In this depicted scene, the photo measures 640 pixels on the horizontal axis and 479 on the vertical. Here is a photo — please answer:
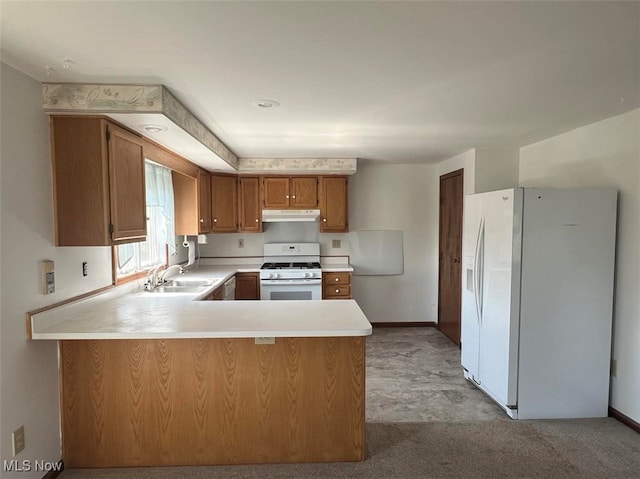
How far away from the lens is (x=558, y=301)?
2.70 meters

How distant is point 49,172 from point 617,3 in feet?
9.02

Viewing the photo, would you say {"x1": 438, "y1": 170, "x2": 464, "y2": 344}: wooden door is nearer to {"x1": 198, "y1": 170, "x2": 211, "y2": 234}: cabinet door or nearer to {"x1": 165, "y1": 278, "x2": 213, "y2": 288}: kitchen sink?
{"x1": 165, "y1": 278, "x2": 213, "y2": 288}: kitchen sink

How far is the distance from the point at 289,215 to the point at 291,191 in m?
0.32

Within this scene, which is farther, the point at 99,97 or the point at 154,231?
the point at 154,231

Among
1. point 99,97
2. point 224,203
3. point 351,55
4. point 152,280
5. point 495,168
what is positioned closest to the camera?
point 351,55

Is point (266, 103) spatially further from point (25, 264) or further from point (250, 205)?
point (250, 205)

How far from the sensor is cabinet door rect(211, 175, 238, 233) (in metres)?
4.59

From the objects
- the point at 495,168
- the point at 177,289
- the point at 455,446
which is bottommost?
the point at 455,446

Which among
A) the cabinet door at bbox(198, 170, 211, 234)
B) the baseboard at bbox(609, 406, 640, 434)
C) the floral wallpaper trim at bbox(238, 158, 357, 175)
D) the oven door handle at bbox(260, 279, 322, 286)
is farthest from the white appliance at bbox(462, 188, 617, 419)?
the cabinet door at bbox(198, 170, 211, 234)

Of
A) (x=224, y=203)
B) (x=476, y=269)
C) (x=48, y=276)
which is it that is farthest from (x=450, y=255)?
(x=48, y=276)

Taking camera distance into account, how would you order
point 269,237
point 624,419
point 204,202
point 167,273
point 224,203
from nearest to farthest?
point 624,419
point 167,273
point 204,202
point 224,203
point 269,237

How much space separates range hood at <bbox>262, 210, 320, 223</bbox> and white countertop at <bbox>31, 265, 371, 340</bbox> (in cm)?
208

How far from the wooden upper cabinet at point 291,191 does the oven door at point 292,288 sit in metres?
0.98

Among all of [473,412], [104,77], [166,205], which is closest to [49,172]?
[104,77]
